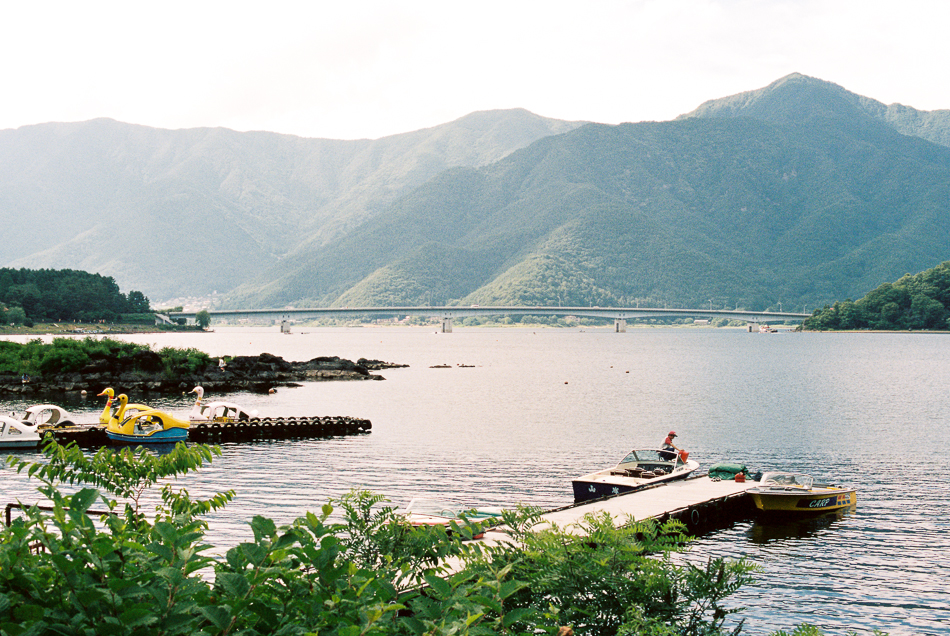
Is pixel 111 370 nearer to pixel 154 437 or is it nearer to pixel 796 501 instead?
pixel 154 437

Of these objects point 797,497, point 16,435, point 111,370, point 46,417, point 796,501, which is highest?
point 797,497

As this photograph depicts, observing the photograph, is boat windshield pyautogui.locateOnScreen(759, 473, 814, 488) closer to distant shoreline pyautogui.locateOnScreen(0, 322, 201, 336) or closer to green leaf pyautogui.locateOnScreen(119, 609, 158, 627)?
green leaf pyautogui.locateOnScreen(119, 609, 158, 627)

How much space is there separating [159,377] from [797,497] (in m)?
64.8

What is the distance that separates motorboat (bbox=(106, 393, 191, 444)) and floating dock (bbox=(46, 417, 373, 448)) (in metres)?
0.84

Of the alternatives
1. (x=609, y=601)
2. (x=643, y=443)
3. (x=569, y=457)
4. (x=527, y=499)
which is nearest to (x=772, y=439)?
(x=643, y=443)

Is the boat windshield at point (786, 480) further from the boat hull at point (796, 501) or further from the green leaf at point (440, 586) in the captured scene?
the green leaf at point (440, 586)

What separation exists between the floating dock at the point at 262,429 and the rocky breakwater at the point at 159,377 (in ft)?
99.6

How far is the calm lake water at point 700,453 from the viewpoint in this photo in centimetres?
2131

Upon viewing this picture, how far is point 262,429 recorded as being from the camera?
4662 centimetres

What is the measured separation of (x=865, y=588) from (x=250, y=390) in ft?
227

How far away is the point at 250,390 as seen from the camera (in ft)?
265

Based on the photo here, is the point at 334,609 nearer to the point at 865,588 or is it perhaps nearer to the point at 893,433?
the point at 865,588

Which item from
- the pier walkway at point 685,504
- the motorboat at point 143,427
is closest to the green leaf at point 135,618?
the pier walkway at point 685,504

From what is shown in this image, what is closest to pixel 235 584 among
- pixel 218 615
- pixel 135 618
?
pixel 218 615
